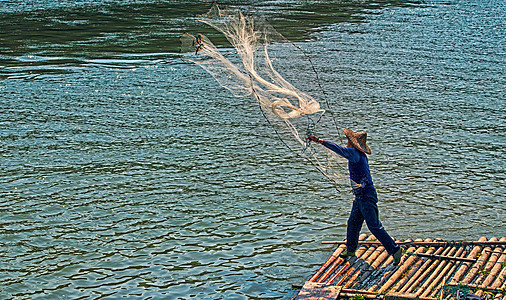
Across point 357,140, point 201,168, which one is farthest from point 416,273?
point 201,168

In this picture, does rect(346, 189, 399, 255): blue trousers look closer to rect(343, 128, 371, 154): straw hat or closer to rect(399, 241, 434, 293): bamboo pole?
rect(399, 241, 434, 293): bamboo pole

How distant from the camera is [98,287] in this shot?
487 inches

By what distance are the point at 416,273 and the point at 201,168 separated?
29.3ft

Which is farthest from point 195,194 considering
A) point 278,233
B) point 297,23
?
point 297,23

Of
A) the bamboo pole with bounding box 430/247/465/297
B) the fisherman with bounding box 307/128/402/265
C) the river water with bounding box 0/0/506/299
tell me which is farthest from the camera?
the river water with bounding box 0/0/506/299

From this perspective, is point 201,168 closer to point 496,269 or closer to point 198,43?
point 198,43

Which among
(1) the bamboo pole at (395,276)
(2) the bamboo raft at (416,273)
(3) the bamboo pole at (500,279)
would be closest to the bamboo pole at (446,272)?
(2) the bamboo raft at (416,273)

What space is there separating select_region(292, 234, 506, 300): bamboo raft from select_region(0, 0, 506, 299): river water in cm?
102

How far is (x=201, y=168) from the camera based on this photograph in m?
19.0

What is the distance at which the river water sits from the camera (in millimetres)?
13305

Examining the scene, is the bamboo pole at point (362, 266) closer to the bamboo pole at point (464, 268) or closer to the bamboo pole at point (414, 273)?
the bamboo pole at point (414, 273)

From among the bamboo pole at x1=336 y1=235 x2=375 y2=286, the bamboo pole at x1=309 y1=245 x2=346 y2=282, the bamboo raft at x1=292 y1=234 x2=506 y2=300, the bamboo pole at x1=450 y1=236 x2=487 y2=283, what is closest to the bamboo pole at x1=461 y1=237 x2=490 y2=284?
the bamboo raft at x1=292 y1=234 x2=506 y2=300

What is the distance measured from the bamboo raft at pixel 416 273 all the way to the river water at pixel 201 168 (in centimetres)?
102

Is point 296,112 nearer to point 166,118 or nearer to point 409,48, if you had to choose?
point 166,118
